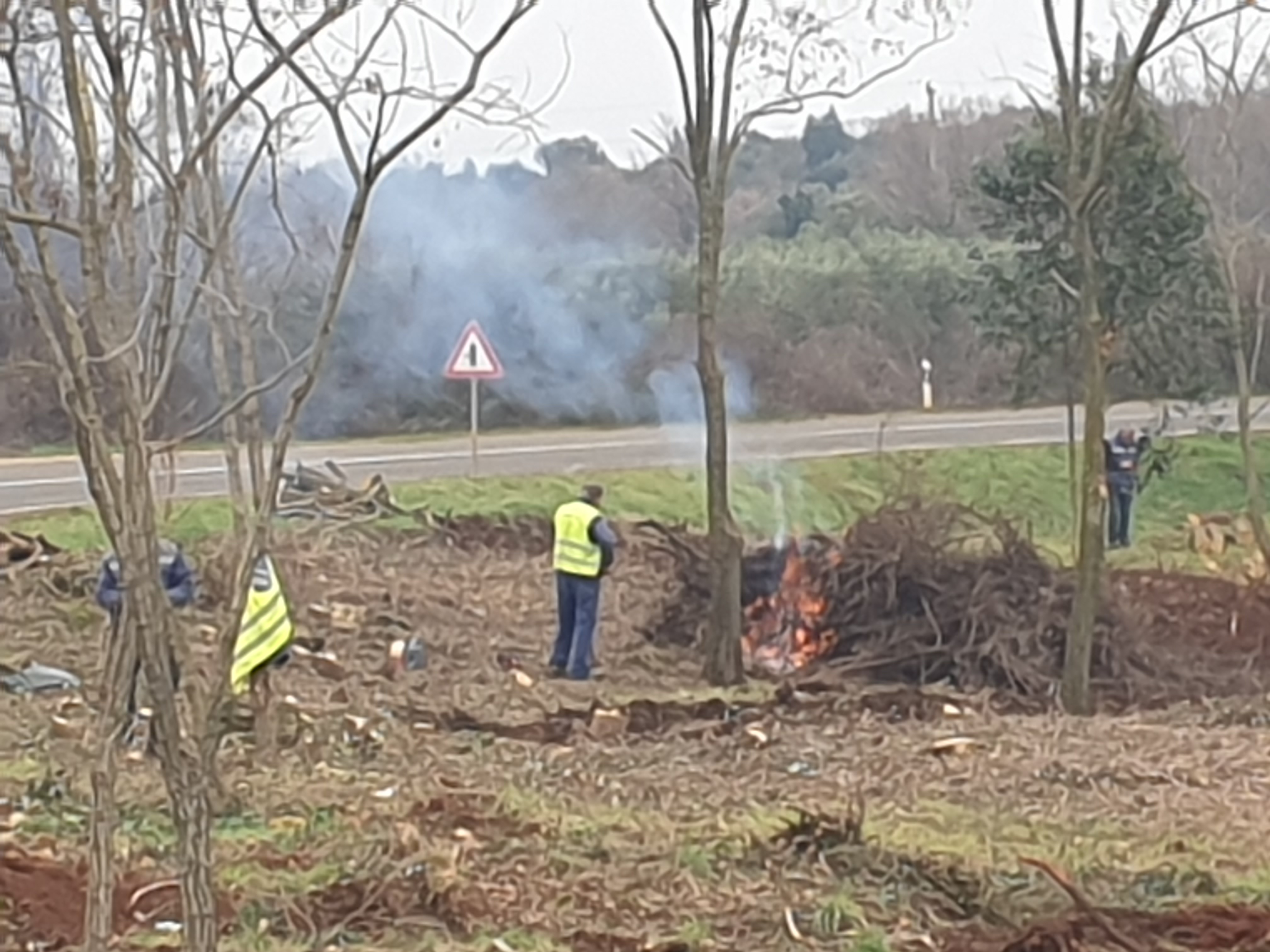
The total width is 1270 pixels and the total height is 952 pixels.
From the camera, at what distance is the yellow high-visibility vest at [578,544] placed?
14969mm

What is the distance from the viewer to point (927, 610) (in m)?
15.1

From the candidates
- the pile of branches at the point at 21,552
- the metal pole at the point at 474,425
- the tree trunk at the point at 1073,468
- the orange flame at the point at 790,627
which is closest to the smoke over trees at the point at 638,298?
the tree trunk at the point at 1073,468

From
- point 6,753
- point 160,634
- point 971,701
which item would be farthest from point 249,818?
point 971,701

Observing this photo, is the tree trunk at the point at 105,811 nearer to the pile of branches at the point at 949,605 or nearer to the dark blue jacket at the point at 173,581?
the dark blue jacket at the point at 173,581

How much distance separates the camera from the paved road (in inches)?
972

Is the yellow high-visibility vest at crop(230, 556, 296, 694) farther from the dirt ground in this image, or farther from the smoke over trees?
the smoke over trees

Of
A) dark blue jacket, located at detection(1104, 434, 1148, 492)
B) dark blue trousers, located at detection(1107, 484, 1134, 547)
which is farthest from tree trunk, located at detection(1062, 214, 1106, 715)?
dark blue trousers, located at detection(1107, 484, 1134, 547)

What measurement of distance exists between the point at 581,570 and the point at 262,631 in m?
4.53

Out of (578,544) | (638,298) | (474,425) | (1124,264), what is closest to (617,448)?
(474,425)

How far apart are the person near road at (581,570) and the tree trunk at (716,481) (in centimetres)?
82

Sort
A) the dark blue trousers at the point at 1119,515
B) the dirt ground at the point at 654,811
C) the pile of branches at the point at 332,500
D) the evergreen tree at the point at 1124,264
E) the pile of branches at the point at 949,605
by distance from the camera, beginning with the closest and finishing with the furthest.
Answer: the dirt ground at the point at 654,811 → the pile of branches at the point at 949,605 → the pile of branches at the point at 332,500 → the dark blue trousers at the point at 1119,515 → the evergreen tree at the point at 1124,264

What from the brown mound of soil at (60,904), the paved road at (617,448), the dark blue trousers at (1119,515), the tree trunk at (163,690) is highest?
the tree trunk at (163,690)

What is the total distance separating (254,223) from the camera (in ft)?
75.0

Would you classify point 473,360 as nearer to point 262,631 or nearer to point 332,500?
point 332,500
